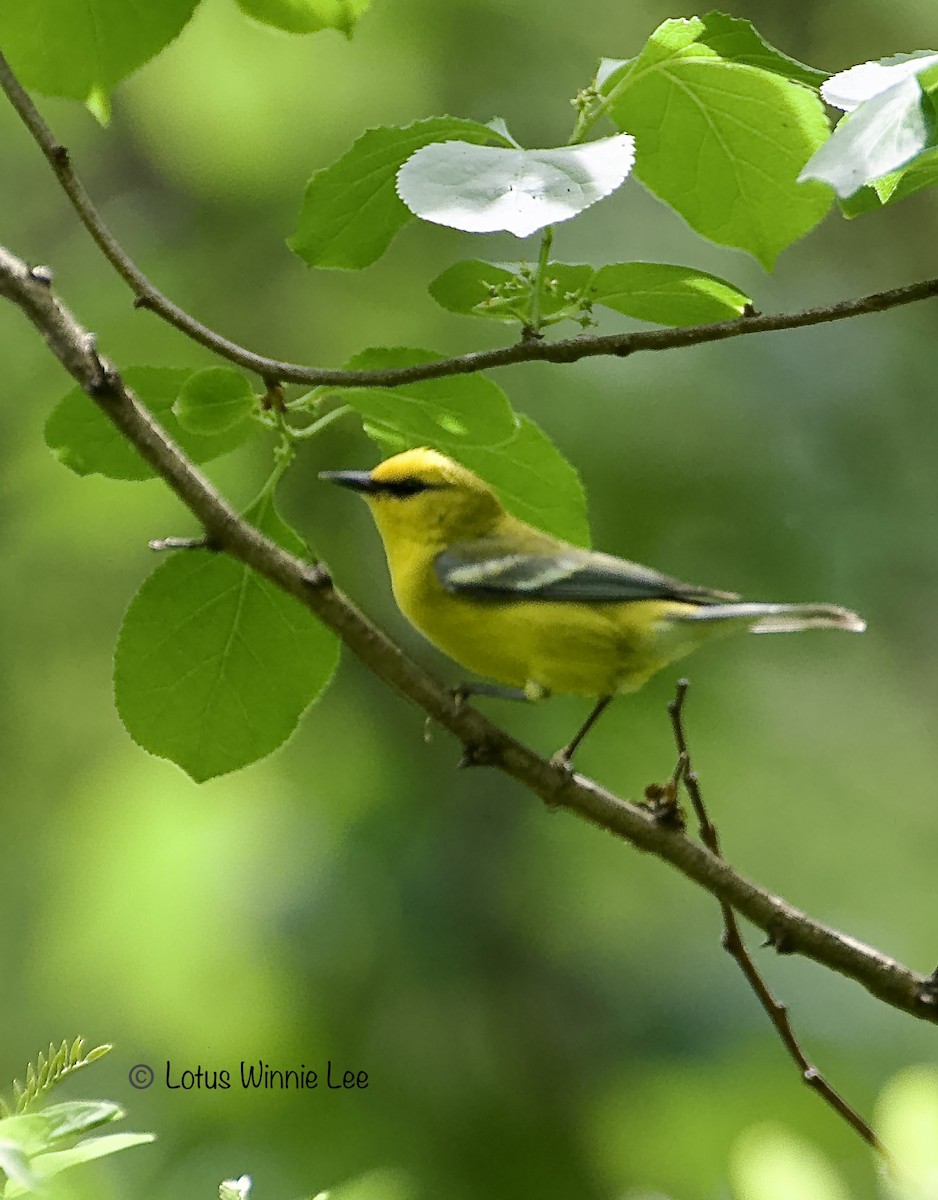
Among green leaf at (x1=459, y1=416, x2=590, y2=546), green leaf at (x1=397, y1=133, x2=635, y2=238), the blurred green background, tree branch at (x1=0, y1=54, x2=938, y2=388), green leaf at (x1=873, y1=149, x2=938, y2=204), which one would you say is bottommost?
the blurred green background

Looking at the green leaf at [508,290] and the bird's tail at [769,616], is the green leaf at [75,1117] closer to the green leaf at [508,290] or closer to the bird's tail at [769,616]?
the green leaf at [508,290]

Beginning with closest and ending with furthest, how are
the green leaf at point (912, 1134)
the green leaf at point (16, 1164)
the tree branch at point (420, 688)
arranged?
the green leaf at point (16, 1164) < the green leaf at point (912, 1134) < the tree branch at point (420, 688)

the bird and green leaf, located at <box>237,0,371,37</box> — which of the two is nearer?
green leaf, located at <box>237,0,371,37</box>

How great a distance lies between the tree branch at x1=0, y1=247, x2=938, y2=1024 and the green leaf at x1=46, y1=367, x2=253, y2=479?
0.17 meters

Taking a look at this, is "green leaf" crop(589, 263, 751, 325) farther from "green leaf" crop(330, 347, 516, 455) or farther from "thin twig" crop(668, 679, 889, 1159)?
"thin twig" crop(668, 679, 889, 1159)

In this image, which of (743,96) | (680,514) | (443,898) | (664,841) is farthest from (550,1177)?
(743,96)

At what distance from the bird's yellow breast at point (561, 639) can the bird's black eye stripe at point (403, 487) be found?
31cm

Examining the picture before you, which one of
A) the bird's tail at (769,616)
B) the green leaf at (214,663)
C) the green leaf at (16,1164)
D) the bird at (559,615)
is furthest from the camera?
the bird at (559,615)

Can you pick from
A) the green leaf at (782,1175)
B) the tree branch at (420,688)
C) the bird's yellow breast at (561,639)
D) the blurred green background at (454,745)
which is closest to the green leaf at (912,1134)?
the green leaf at (782,1175)

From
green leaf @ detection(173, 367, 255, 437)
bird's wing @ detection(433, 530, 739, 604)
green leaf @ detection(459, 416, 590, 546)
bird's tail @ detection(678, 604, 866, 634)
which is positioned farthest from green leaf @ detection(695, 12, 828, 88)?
bird's wing @ detection(433, 530, 739, 604)

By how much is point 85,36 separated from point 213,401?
0.37 metres

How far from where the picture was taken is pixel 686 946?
12.9 ft

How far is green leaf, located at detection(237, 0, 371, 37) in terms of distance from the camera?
142 cm

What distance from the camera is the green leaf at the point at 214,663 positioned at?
1540 mm
